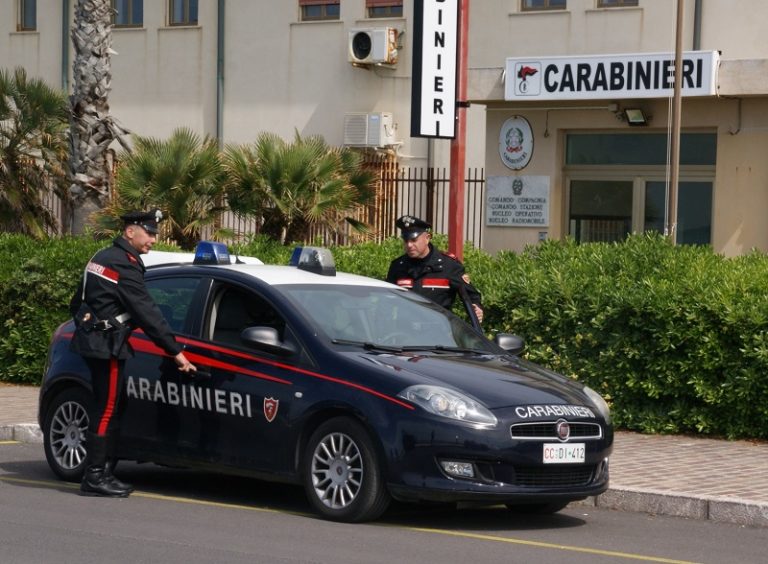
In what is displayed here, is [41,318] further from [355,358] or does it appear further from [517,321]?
[355,358]

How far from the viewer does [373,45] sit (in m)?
25.7

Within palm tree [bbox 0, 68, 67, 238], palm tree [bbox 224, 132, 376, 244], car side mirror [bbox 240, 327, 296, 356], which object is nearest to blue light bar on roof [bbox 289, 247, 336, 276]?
car side mirror [bbox 240, 327, 296, 356]

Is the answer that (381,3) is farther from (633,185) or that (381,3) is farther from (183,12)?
(633,185)

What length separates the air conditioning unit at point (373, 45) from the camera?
2564 cm

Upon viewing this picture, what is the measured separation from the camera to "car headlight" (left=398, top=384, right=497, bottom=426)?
27.6ft

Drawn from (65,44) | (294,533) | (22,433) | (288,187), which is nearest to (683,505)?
(294,533)

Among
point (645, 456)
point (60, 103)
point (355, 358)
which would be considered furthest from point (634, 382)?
point (60, 103)

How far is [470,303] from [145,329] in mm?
3319

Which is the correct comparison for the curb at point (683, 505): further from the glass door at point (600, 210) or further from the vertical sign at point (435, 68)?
the glass door at point (600, 210)

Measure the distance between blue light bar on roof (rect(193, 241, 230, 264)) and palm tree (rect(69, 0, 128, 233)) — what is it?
30.1 feet

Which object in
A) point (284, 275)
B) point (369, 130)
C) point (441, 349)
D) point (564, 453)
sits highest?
point (369, 130)

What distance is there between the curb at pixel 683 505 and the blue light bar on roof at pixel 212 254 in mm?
2973

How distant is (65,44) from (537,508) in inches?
871

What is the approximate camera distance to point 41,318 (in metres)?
16.2
